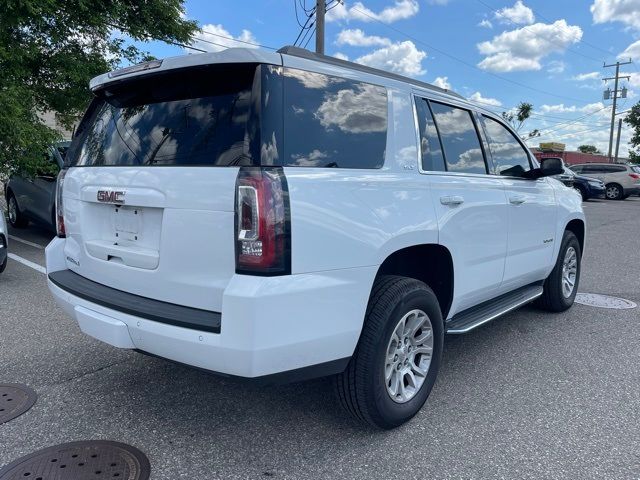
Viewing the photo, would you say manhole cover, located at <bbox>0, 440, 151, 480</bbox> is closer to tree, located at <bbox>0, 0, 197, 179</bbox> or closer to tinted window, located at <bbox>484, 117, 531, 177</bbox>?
tinted window, located at <bbox>484, 117, 531, 177</bbox>

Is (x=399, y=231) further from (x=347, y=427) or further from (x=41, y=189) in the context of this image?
(x=41, y=189)

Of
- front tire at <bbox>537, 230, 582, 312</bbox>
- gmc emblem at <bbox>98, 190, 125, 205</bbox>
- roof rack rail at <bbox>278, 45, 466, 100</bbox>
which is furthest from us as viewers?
front tire at <bbox>537, 230, 582, 312</bbox>

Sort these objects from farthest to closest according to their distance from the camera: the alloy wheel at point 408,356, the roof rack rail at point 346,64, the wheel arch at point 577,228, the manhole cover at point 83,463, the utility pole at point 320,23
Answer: the utility pole at point 320,23 → the wheel arch at point 577,228 → the alloy wheel at point 408,356 → the roof rack rail at point 346,64 → the manhole cover at point 83,463

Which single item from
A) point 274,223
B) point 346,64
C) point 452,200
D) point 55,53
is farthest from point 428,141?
point 55,53

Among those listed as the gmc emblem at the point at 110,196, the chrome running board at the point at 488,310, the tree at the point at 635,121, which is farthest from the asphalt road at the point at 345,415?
the tree at the point at 635,121

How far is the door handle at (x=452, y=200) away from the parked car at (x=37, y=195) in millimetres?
6850

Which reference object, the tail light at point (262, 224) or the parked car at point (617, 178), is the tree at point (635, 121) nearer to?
the parked car at point (617, 178)

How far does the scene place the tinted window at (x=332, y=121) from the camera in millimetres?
2400

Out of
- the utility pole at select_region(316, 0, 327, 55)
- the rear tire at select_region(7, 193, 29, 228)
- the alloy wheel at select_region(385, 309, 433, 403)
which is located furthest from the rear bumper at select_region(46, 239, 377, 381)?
the utility pole at select_region(316, 0, 327, 55)

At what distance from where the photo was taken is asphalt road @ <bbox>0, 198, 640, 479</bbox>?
2582 mm

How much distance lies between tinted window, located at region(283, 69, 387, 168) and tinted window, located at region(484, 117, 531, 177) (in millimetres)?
1509

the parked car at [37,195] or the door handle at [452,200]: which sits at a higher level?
the door handle at [452,200]

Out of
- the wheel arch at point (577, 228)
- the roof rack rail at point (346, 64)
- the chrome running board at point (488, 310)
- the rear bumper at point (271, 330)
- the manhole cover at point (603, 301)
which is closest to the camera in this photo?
the rear bumper at point (271, 330)

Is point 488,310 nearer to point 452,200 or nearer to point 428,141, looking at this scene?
point 452,200
